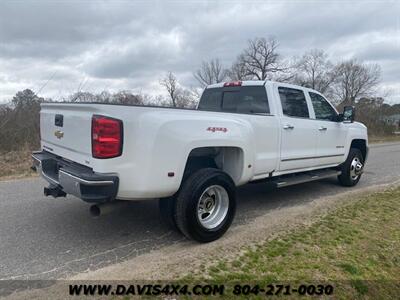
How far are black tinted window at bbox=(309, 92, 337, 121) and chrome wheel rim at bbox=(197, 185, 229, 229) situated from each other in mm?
2843

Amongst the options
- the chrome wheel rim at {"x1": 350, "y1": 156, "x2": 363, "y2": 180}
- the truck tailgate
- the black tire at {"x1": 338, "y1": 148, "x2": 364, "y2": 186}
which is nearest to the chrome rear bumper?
the truck tailgate

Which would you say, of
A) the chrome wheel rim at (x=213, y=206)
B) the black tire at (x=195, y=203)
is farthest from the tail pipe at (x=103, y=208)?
the chrome wheel rim at (x=213, y=206)

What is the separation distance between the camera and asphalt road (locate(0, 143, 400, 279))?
3186 millimetres

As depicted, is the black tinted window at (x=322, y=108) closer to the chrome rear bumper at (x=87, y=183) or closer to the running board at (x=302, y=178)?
the running board at (x=302, y=178)

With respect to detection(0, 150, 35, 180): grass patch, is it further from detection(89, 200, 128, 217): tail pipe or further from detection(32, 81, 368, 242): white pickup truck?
detection(89, 200, 128, 217): tail pipe

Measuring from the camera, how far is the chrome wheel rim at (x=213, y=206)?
3.77m

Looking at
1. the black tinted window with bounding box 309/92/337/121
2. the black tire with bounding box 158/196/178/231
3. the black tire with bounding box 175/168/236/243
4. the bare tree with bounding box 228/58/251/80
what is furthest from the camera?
the bare tree with bounding box 228/58/251/80

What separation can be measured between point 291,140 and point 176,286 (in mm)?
3057

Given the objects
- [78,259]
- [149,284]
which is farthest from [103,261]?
[149,284]

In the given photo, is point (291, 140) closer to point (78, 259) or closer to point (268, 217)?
point (268, 217)

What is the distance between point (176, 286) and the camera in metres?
2.79

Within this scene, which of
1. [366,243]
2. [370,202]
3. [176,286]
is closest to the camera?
[176,286]

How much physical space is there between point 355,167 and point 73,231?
5785 mm

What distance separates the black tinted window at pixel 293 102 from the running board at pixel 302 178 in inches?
41.4
